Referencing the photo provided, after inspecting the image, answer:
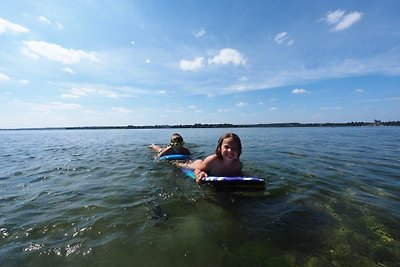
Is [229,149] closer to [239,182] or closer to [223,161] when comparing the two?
[223,161]

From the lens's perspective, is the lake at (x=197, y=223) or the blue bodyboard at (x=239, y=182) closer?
the lake at (x=197, y=223)

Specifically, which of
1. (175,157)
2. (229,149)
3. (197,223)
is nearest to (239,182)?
(229,149)

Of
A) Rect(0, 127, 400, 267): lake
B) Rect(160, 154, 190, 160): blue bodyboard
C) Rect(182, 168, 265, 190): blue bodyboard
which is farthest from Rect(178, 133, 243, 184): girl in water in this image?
Rect(160, 154, 190, 160): blue bodyboard

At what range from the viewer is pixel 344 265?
3.54 metres

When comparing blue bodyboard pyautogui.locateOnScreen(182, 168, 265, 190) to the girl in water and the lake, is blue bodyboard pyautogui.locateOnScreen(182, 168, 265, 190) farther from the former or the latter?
the girl in water

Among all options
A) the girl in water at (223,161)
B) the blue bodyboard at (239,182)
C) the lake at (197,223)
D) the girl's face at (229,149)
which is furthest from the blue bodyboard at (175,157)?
the blue bodyboard at (239,182)

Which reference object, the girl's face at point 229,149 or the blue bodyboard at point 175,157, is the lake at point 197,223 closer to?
the girl's face at point 229,149

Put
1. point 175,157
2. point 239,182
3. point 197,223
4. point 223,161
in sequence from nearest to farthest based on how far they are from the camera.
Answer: point 197,223, point 239,182, point 223,161, point 175,157

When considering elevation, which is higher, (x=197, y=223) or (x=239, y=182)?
(x=239, y=182)

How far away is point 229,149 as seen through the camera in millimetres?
7055

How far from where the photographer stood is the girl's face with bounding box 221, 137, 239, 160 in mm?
7000

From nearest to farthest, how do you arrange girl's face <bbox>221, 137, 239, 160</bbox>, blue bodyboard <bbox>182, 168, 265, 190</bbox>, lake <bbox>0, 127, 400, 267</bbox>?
lake <bbox>0, 127, 400, 267</bbox>
blue bodyboard <bbox>182, 168, 265, 190</bbox>
girl's face <bbox>221, 137, 239, 160</bbox>

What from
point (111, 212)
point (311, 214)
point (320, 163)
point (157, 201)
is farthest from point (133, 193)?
point (320, 163)

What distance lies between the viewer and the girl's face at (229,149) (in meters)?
7.00
